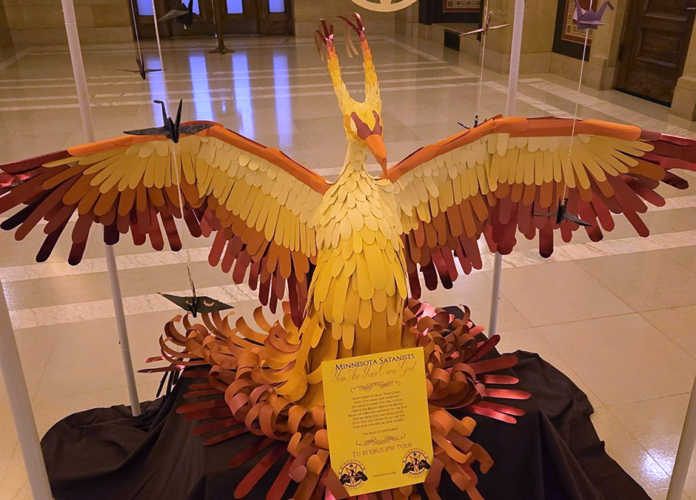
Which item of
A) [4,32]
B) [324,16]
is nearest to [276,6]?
[324,16]

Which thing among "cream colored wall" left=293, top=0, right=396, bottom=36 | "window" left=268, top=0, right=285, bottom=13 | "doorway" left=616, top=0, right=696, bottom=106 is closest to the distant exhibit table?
"doorway" left=616, top=0, right=696, bottom=106

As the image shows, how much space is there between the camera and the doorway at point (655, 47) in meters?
4.88

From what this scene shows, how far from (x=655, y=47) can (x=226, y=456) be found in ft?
18.3

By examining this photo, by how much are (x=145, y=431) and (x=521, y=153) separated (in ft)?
4.12

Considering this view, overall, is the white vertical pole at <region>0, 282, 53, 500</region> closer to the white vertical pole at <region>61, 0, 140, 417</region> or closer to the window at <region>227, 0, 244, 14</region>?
the white vertical pole at <region>61, 0, 140, 417</region>

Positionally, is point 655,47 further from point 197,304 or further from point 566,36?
point 197,304

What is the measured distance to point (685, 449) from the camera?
3.69 feet

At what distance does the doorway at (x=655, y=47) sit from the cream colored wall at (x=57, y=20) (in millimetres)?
6841

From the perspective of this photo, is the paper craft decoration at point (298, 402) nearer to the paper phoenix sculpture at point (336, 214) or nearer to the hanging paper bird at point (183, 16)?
the paper phoenix sculpture at point (336, 214)

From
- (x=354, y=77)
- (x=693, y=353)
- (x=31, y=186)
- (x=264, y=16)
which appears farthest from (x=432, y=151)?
(x=264, y=16)

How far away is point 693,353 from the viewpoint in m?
2.06

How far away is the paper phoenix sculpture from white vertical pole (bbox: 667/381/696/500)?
311mm

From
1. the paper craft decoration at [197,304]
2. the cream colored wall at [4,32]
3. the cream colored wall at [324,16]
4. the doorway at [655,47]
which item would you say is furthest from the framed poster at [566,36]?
the cream colored wall at [4,32]

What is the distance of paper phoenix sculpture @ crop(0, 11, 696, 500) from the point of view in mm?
1034
